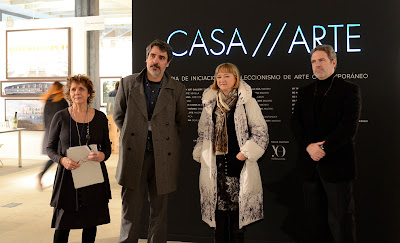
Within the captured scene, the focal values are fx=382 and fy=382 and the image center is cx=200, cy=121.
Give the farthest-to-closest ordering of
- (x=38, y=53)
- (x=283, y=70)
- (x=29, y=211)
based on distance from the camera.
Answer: (x=38, y=53)
(x=29, y=211)
(x=283, y=70)

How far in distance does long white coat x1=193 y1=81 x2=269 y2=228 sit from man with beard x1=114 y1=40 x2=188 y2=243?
232 mm

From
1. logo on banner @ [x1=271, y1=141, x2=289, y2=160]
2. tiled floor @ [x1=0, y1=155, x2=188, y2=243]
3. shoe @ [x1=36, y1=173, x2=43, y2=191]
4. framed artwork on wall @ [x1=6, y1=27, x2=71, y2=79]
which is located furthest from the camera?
framed artwork on wall @ [x1=6, y1=27, x2=71, y2=79]

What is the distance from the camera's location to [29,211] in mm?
4797

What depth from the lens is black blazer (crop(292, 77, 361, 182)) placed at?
8.68 feet

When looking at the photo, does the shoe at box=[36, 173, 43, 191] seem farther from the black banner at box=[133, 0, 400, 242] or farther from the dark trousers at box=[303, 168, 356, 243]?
the dark trousers at box=[303, 168, 356, 243]

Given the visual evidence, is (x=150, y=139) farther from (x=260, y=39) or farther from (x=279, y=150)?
(x=260, y=39)

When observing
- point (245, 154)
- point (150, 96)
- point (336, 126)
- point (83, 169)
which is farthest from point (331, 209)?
point (83, 169)

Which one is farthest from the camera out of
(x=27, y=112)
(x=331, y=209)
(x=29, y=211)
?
(x=27, y=112)

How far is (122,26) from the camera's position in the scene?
38.6 ft

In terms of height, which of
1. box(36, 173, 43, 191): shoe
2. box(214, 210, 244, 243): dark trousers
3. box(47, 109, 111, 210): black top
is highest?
box(47, 109, 111, 210): black top

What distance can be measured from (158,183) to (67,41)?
6408 millimetres

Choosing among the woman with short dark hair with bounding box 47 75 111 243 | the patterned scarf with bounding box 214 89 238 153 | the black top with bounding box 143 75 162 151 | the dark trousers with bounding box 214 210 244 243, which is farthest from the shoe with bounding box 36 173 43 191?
the patterned scarf with bounding box 214 89 238 153

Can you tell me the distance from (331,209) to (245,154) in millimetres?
732

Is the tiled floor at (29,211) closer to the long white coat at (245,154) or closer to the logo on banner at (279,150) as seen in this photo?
the long white coat at (245,154)
